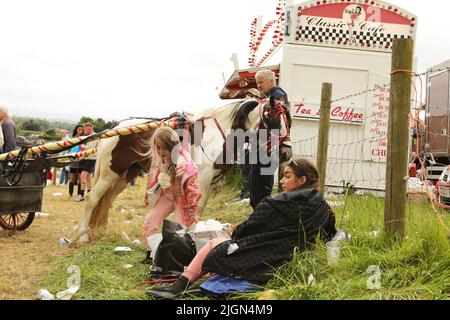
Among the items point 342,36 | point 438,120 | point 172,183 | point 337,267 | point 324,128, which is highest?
point 342,36

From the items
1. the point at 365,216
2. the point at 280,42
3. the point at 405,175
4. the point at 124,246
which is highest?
the point at 280,42

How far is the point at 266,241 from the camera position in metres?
3.55

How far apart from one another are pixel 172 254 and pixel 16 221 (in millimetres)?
3437

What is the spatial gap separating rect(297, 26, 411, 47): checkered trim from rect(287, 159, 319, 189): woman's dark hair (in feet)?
18.0

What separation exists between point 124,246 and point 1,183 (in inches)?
63.1

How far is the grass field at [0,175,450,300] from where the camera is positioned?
315cm

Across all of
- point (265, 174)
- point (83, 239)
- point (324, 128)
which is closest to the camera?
point (324, 128)

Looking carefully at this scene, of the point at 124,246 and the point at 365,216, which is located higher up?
the point at 365,216

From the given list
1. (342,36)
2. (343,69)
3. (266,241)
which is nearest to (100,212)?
(266,241)

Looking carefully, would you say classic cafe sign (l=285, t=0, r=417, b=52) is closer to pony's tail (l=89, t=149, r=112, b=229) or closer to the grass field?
pony's tail (l=89, t=149, r=112, b=229)

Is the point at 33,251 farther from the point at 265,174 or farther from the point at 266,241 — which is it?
the point at 266,241
